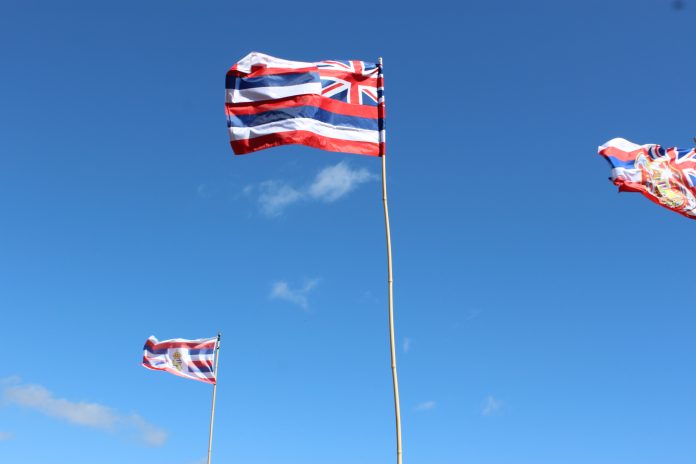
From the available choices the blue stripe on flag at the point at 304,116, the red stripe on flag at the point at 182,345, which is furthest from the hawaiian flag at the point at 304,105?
the red stripe on flag at the point at 182,345

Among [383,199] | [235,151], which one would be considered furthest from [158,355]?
[383,199]

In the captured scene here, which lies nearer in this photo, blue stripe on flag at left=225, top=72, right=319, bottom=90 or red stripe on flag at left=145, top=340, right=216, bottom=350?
blue stripe on flag at left=225, top=72, right=319, bottom=90

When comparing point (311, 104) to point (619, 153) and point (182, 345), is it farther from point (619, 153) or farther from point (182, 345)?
point (182, 345)

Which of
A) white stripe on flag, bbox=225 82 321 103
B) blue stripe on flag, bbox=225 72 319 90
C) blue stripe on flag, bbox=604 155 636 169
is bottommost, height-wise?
white stripe on flag, bbox=225 82 321 103

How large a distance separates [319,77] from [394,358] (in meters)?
9.47

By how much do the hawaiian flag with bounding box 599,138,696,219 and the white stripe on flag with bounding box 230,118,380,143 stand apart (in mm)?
11637

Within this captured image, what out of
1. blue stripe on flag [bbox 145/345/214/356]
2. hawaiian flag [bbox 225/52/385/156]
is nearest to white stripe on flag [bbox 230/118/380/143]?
hawaiian flag [bbox 225/52/385/156]

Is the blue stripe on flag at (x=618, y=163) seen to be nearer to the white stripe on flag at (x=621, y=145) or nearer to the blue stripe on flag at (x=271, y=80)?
the white stripe on flag at (x=621, y=145)

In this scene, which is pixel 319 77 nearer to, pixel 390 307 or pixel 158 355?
pixel 390 307

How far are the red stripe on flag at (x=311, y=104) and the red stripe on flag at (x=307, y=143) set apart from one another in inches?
40.6

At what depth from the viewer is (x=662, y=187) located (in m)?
26.9

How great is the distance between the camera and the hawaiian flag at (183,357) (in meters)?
43.9

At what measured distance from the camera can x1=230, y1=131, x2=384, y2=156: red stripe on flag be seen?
19.4 m

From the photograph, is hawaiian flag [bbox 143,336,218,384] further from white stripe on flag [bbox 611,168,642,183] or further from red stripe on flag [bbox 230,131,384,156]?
white stripe on flag [bbox 611,168,642,183]
